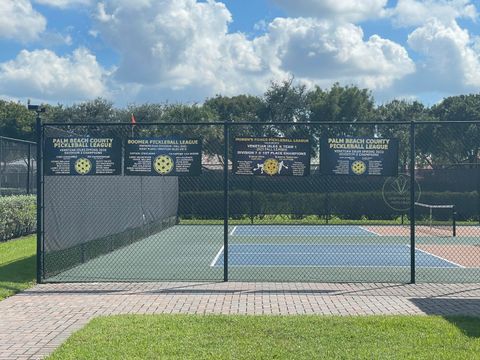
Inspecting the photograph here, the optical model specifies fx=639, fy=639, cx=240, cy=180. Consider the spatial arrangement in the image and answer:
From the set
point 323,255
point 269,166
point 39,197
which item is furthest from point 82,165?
point 323,255

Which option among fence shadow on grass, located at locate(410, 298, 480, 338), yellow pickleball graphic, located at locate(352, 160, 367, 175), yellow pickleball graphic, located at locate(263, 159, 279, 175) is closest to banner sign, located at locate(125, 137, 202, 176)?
yellow pickleball graphic, located at locate(263, 159, 279, 175)

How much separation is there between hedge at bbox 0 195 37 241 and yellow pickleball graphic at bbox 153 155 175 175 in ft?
27.7

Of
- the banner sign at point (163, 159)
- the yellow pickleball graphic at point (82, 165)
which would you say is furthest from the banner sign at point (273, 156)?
the yellow pickleball graphic at point (82, 165)

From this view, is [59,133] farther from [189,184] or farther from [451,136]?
[451,136]

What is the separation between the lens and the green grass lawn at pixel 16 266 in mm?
10266

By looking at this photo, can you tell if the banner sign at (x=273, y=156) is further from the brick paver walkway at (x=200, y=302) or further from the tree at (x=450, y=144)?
the tree at (x=450, y=144)

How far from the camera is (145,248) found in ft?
58.1

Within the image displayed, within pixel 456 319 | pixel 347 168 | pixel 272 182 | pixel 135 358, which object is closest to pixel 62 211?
pixel 347 168

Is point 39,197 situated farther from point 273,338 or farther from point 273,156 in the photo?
point 273,338

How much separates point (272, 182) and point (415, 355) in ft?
71.3

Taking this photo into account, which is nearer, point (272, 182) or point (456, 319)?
point (456, 319)

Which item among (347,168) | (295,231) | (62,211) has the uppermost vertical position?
(347,168)

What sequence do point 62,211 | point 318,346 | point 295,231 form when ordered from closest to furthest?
point 318,346
point 62,211
point 295,231

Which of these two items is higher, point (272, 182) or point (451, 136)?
point (451, 136)
